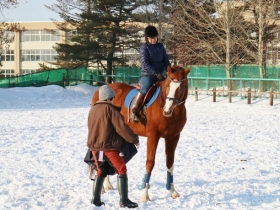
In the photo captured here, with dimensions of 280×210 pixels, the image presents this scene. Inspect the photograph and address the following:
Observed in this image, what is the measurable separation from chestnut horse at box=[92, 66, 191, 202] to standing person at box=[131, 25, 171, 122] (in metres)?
0.18

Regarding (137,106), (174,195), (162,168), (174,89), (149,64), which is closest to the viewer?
(174,89)

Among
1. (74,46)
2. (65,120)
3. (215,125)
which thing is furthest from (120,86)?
(74,46)

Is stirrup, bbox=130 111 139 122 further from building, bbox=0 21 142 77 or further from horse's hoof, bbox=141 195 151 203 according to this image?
building, bbox=0 21 142 77

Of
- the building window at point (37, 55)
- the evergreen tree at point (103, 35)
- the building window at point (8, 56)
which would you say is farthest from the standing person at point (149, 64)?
the building window at point (8, 56)

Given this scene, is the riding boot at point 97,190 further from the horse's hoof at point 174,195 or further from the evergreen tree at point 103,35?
the evergreen tree at point 103,35

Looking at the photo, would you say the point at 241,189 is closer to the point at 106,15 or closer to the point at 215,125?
the point at 215,125

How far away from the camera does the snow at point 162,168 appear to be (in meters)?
6.86

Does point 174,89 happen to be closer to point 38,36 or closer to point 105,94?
point 105,94

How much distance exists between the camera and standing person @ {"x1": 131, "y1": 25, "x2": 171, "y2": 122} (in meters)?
7.56

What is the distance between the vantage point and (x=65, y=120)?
18172mm

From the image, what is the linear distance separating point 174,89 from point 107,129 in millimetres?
1185

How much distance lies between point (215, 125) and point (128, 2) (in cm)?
2946

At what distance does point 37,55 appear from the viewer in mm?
71312

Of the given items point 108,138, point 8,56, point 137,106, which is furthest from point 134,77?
point 8,56
